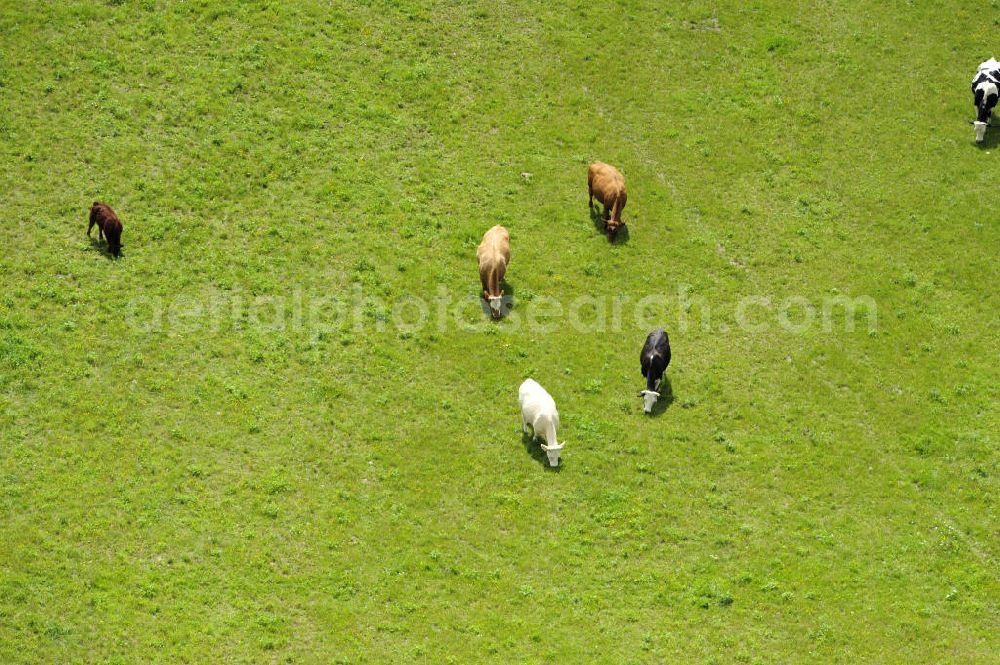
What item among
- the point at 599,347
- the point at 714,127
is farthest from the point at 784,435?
the point at 714,127

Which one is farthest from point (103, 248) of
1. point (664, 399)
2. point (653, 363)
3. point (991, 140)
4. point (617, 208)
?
point (991, 140)

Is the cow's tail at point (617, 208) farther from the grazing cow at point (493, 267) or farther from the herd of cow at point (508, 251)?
the grazing cow at point (493, 267)

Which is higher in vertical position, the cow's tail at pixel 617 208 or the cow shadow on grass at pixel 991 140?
the cow shadow on grass at pixel 991 140

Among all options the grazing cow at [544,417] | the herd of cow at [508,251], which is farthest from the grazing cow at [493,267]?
the grazing cow at [544,417]

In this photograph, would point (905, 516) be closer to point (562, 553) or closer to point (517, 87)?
point (562, 553)

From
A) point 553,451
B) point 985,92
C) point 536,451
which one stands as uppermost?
point 985,92

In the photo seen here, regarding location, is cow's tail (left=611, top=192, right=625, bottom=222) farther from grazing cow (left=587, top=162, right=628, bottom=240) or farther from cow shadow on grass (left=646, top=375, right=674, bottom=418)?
cow shadow on grass (left=646, top=375, right=674, bottom=418)

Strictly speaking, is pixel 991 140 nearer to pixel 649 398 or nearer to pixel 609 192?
pixel 609 192

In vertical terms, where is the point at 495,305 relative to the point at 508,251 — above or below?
below
